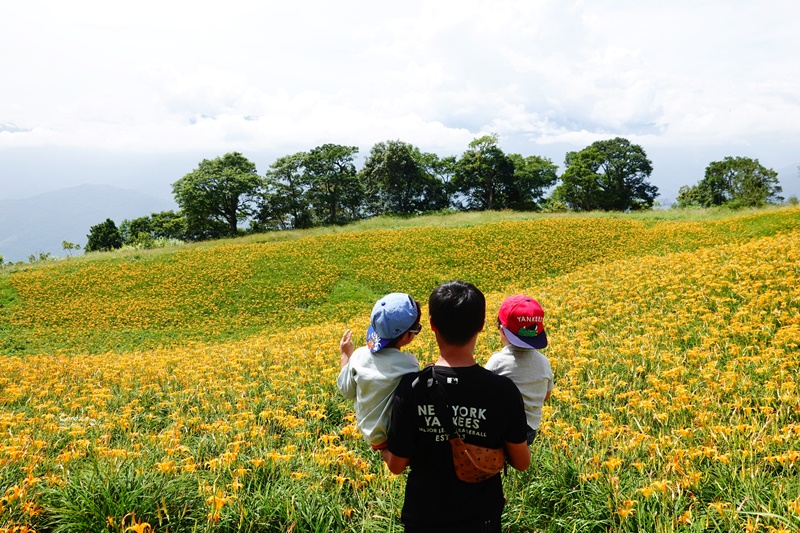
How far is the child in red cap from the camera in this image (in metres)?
2.29

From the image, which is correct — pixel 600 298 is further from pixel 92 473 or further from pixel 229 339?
pixel 229 339

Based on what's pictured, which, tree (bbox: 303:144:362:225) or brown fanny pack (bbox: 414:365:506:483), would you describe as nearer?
brown fanny pack (bbox: 414:365:506:483)

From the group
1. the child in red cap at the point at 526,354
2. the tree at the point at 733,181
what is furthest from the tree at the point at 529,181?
the child in red cap at the point at 526,354

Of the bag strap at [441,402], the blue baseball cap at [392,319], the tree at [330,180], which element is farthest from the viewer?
the tree at [330,180]

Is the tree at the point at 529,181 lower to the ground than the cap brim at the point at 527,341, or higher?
higher

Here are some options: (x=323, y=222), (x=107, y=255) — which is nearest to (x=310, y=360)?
(x=107, y=255)

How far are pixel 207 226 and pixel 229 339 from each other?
3097 cm

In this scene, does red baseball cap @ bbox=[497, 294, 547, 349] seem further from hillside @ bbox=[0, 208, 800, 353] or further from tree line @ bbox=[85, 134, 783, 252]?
tree line @ bbox=[85, 134, 783, 252]

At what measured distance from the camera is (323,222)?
44.1m

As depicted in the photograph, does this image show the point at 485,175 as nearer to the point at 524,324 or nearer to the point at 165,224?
the point at 165,224

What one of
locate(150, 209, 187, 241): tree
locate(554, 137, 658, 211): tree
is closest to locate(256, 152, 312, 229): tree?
locate(150, 209, 187, 241): tree

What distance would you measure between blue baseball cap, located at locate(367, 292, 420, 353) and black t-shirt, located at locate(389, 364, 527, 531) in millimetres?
218

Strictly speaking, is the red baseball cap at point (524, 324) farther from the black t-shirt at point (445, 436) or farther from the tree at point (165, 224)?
the tree at point (165, 224)

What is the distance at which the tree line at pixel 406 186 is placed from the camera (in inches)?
1585
